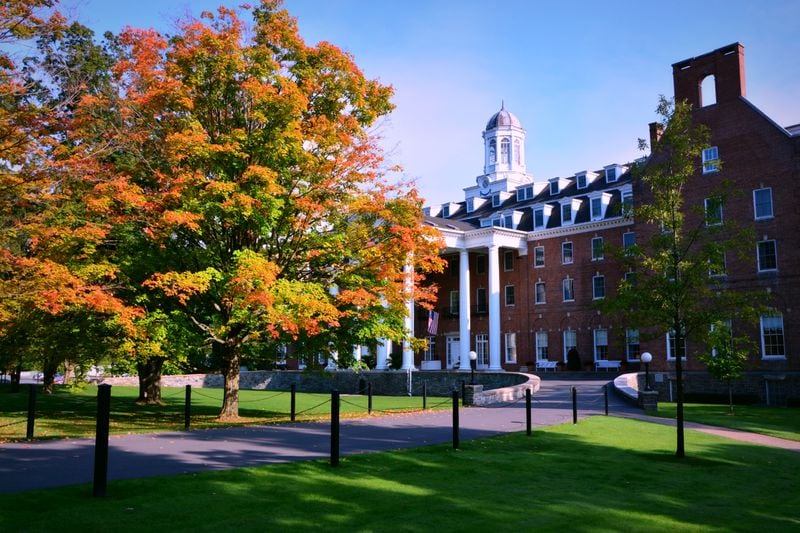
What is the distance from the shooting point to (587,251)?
4956 centimetres

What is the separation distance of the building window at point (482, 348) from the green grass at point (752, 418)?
2587 centimetres

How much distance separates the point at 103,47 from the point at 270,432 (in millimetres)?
17957

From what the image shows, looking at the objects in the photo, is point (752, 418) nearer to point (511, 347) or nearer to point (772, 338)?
point (772, 338)

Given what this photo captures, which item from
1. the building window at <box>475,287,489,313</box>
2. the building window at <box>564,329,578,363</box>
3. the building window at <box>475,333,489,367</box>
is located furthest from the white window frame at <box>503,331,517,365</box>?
the building window at <box>564,329,578,363</box>

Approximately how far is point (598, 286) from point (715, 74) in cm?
1663

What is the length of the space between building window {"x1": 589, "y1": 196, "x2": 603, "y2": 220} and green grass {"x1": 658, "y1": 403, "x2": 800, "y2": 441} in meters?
21.7

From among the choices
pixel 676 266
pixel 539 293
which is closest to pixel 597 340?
pixel 539 293

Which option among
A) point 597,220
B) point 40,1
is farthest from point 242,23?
point 597,220

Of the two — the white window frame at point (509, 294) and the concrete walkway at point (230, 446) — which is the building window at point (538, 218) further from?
the concrete walkway at point (230, 446)

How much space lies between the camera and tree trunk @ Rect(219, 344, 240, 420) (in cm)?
1956

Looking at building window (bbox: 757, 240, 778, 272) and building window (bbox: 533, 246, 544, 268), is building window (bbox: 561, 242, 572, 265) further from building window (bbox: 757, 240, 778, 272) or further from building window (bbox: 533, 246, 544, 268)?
building window (bbox: 757, 240, 778, 272)

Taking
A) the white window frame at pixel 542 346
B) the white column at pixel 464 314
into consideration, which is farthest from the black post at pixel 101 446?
the white window frame at pixel 542 346

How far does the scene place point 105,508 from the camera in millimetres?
7207

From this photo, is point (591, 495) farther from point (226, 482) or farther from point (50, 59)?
point (50, 59)
